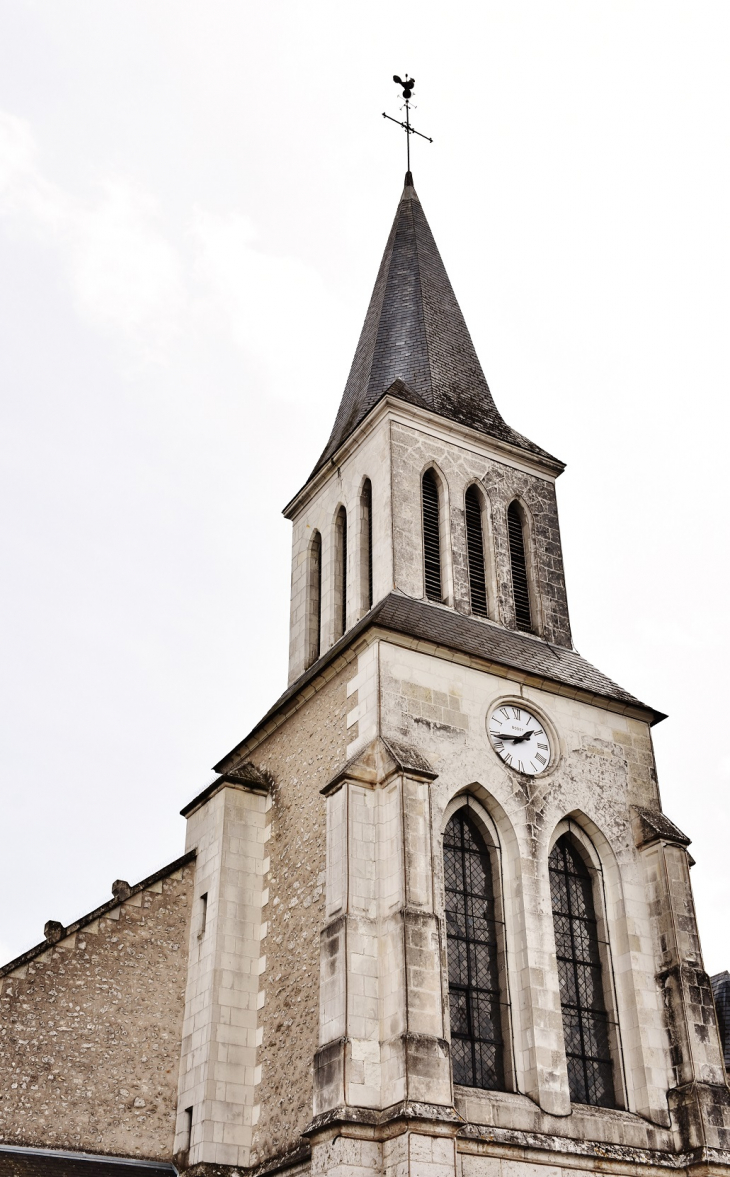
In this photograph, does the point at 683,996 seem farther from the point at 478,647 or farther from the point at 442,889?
the point at 478,647

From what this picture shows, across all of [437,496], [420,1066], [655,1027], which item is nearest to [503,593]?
[437,496]

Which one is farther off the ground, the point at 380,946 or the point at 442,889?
the point at 442,889

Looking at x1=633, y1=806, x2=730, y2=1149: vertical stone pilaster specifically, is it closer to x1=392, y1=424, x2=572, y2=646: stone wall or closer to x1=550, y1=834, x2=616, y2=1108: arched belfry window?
x1=550, y1=834, x2=616, y2=1108: arched belfry window

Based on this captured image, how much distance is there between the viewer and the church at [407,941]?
13492 millimetres

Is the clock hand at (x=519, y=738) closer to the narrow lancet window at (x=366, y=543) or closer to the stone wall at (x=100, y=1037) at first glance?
the narrow lancet window at (x=366, y=543)

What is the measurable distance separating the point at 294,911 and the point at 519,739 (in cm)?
388

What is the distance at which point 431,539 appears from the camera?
Answer: 1931cm

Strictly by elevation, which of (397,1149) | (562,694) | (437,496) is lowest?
(397,1149)

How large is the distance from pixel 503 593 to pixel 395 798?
5.77m

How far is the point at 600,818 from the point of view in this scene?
16844mm

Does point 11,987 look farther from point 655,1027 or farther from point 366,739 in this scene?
point 655,1027

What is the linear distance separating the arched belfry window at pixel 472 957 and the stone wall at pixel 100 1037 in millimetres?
4451

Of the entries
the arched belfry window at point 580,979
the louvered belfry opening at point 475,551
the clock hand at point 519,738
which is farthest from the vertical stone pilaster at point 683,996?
the louvered belfry opening at point 475,551

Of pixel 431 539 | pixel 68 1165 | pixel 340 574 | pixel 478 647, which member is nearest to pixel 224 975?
pixel 68 1165
